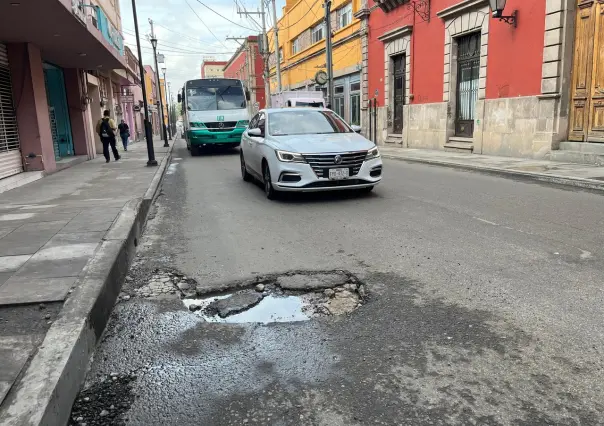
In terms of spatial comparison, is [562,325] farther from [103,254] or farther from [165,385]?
[103,254]

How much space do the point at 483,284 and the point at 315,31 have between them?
3216cm

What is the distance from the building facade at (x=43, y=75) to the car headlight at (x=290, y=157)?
5321mm

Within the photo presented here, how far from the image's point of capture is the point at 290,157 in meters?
7.65

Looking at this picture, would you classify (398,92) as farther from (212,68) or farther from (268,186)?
(212,68)

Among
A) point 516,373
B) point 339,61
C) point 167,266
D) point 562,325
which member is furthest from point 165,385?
point 339,61

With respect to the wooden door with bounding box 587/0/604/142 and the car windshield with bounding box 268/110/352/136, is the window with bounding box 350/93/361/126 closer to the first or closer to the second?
the wooden door with bounding box 587/0/604/142

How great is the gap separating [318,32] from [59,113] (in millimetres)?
19762

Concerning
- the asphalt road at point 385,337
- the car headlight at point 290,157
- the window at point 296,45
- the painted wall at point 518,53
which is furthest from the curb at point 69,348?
the window at point 296,45

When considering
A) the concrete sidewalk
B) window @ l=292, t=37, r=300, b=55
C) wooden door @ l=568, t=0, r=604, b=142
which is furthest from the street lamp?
window @ l=292, t=37, r=300, b=55

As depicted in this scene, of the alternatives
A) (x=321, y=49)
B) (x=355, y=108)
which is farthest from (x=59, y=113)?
(x=321, y=49)

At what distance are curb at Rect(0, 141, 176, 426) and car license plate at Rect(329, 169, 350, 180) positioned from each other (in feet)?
12.1

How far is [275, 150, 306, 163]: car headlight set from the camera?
7617mm

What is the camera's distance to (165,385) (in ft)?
8.97

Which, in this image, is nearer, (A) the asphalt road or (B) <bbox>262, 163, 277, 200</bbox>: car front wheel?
(A) the asphalt road
